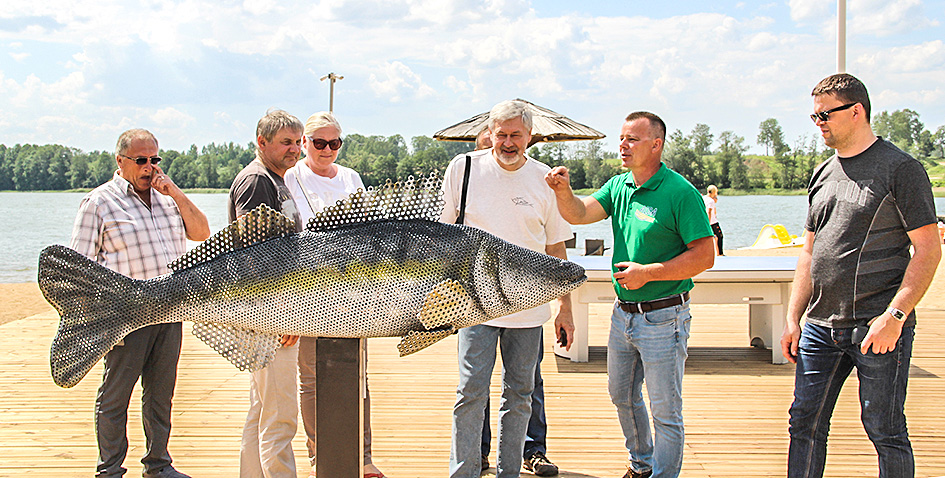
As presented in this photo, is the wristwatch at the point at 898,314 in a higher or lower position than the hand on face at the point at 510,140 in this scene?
lower

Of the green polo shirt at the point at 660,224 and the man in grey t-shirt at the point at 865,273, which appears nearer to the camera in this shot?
the man in grey t-shirt at the point at 865,273

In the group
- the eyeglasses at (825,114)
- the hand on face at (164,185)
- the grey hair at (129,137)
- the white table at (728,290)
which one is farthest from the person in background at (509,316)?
the white table at (728,290)

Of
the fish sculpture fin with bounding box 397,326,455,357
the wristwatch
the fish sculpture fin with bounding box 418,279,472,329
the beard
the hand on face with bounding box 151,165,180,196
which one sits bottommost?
the wristwatch

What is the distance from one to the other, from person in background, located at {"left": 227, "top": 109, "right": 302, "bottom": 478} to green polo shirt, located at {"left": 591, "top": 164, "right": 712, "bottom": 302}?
158cm

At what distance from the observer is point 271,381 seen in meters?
3.20

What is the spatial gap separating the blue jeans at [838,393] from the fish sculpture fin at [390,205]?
1.95m

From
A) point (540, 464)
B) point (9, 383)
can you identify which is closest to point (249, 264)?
point (540, 464)

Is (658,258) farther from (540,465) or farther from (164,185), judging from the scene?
(164,185)

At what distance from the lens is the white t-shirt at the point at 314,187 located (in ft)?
12.4

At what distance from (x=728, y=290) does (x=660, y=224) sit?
12.0 ft

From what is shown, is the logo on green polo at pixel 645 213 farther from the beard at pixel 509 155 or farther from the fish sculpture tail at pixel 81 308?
the fish sculpture tail at pixel 81 308

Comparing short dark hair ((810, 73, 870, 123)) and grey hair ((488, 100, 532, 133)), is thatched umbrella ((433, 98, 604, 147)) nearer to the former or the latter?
grey hair ((488, 100, 532, 133))

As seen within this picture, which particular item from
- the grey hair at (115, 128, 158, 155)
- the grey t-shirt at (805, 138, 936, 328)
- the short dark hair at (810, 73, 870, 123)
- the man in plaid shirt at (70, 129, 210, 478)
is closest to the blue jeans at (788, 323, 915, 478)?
the grey t-shirt at (805, 138, 936, 328)

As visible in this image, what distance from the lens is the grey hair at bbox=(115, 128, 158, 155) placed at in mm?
3766
